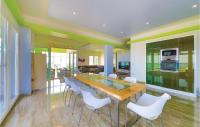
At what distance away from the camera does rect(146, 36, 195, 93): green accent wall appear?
4000 mm

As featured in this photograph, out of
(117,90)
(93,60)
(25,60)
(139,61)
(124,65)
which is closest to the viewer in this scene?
(117,90)

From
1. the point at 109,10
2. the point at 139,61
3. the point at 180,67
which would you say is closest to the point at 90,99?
the point at 109,10

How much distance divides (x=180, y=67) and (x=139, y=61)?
2.04 meters

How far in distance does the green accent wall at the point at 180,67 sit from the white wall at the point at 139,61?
0.23 metres

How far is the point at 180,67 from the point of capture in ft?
14.0

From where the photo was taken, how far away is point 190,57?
396 centimetres

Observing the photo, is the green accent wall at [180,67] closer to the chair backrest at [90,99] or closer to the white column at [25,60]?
the chair backrest at [90,99]

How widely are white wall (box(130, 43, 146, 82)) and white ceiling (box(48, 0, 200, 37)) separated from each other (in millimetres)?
1907

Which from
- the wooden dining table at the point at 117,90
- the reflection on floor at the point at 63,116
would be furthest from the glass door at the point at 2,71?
the wooden dining table at the point at 117,90

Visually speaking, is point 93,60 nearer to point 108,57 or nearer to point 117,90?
point 108,57

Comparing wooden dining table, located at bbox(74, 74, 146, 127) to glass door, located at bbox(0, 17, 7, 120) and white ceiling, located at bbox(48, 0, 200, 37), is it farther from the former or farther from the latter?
white ceiling, located at bbox(48, 0, 200, 37)

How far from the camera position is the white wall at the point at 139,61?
5.80 metres

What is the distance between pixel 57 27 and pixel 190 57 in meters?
5.33

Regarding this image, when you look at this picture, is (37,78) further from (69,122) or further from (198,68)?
(198,68)
